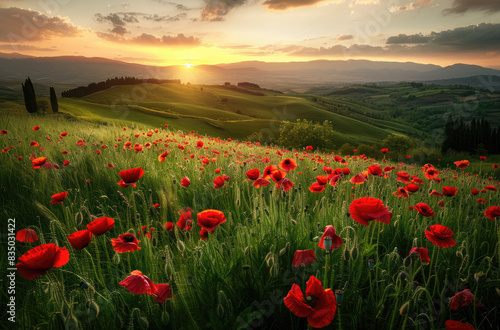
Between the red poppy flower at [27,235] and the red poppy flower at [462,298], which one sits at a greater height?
the red poppy flower at [27,235]

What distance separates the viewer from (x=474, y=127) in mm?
62000

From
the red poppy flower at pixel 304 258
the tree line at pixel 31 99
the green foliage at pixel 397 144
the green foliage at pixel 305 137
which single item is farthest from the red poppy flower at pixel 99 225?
the green foliage at pixel 397 144

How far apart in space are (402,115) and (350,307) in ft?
698

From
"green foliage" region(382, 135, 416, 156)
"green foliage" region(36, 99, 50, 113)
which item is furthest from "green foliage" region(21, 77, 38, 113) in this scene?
"green foliage" region(382, 135, 416, 156)

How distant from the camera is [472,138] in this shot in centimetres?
6094

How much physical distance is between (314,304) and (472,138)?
79.8 m

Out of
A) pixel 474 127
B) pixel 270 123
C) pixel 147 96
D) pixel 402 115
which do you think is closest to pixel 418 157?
pixel 474 127

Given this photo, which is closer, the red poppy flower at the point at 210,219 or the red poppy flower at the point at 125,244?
the red poppy flower at the point at 125,244

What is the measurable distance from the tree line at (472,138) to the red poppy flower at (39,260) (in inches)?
2898

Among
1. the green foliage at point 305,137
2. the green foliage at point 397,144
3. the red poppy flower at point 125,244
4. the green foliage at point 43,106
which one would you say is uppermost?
the green foliage at point 43,106

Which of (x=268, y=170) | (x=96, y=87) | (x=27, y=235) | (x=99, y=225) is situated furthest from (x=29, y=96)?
(x=96, y=87)

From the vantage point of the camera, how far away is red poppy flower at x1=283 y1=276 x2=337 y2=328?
1.00 meters

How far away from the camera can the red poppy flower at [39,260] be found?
116 cm

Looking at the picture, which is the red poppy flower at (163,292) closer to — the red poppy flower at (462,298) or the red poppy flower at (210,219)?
the red poppy flower at (210,219)
